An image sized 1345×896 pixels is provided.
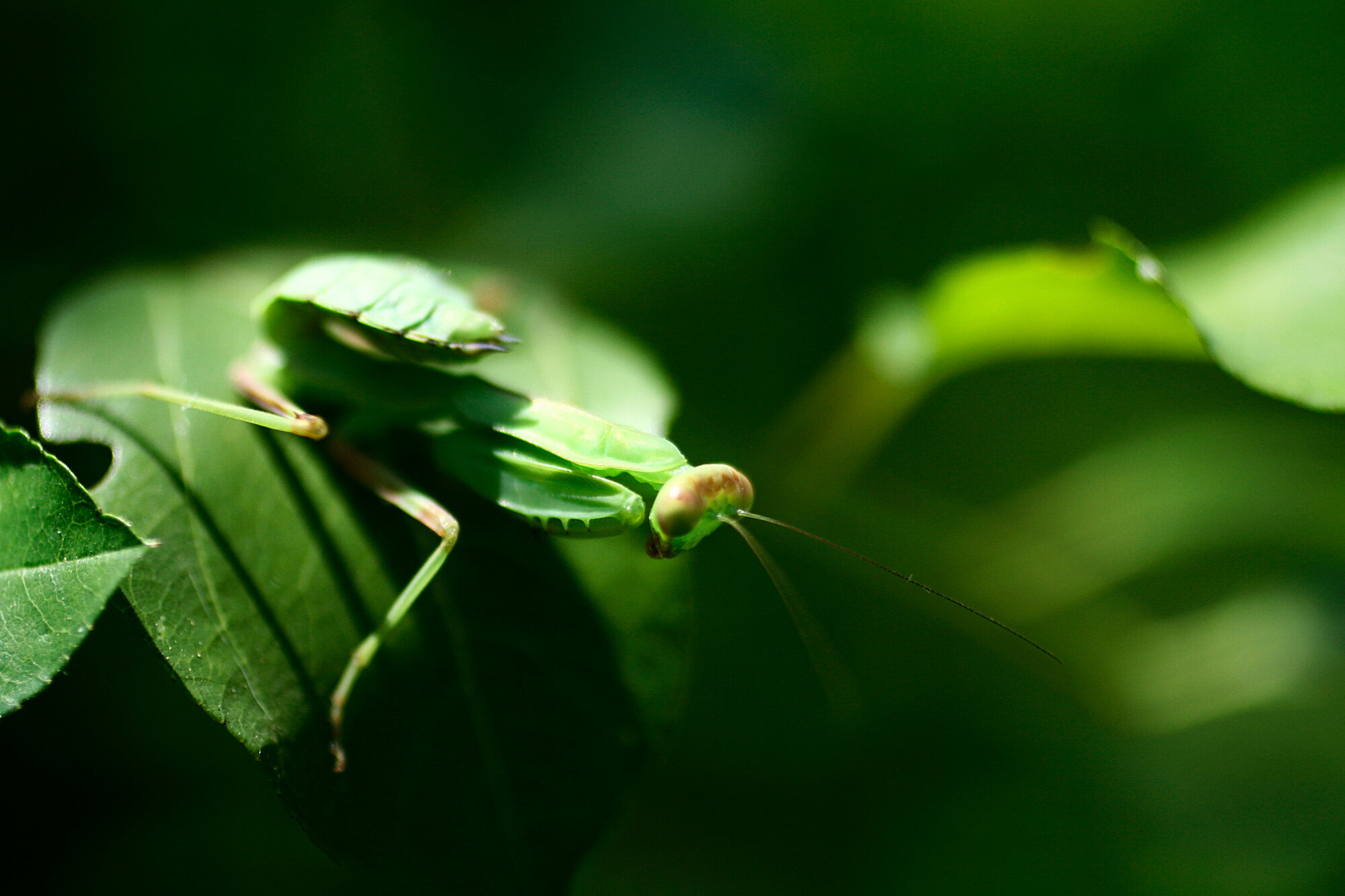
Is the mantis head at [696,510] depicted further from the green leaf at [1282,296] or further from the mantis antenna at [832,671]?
the mantis antenna at [832,671]

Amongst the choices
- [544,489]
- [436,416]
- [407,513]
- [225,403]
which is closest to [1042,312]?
[544,489]

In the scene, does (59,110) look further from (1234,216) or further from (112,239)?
(1234,216)

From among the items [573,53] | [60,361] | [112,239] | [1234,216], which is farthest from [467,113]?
[1234,216]

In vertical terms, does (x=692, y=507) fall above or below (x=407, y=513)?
above

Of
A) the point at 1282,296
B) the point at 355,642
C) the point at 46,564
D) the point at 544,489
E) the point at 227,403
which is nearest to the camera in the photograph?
the point at 46,564

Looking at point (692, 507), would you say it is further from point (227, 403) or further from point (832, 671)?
point (832, 671)

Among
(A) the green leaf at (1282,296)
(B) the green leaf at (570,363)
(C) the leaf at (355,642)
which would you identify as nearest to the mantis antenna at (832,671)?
(B) the green leaf at (570,363)
